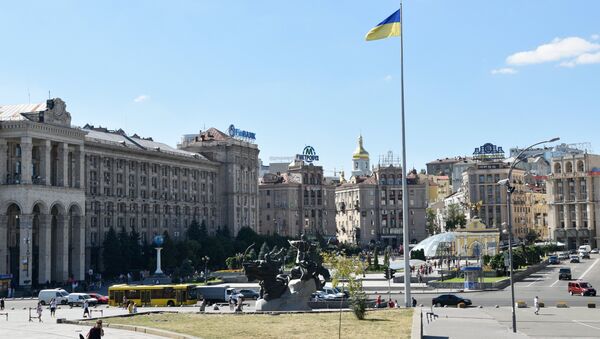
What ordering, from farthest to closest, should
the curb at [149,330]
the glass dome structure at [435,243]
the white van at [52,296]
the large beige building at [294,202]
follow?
1. the large beige building at [294,202]
2. the glass dome structure at [435,243]
3. the white van at [52,296]
4. the curb at [149,330]

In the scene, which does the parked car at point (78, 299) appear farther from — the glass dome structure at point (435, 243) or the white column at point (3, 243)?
the glass dome structure at point (435, 243)

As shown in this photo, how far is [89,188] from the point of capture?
109875 millimetres

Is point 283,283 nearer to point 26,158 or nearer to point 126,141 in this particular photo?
point 26,158

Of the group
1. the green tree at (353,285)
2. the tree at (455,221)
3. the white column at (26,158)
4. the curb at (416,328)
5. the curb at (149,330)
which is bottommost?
the curb at (149,330)

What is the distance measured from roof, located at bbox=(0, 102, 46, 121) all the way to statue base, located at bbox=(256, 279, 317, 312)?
50.5 meters

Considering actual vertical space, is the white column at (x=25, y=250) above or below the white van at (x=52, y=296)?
above

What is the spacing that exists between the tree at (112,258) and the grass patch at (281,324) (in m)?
56.5

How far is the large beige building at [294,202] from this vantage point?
585 feet

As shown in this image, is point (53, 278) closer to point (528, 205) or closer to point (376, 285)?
point (376, 285)

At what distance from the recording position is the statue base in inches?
1971

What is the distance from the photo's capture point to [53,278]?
92625mm

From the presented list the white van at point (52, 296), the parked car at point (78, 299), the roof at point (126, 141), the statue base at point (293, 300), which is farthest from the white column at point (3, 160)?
the statue base at point (293, 300)

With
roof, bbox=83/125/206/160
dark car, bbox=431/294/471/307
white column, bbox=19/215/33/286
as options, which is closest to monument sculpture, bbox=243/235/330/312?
dark car, bbox=431/294/471/307

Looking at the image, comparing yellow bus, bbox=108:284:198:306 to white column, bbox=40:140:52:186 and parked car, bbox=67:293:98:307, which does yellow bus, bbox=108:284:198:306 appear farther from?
white column, bbox=40:140:52:186
